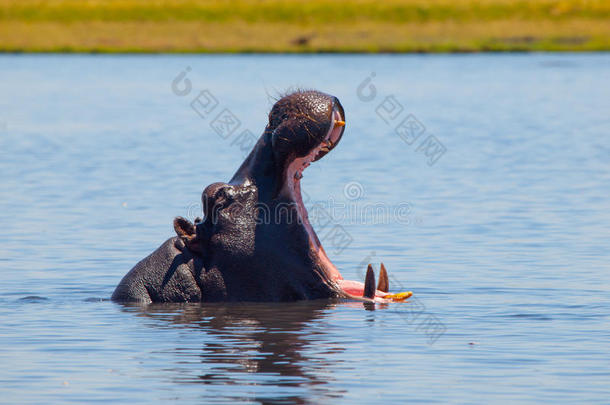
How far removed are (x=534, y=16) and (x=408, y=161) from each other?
3921cm

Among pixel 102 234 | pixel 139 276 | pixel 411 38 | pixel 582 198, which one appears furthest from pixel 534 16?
pixel 139 276

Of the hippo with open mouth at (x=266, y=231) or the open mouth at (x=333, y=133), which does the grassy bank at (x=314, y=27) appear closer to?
the hippo with open mouth at (x=266, y=231)

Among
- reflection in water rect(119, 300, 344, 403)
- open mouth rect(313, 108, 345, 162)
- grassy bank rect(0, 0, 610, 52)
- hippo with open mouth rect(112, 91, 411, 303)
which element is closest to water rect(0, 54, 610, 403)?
reflection in water rect(119, 300, 344, 403)

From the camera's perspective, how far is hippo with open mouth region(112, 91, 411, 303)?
30.6 ft

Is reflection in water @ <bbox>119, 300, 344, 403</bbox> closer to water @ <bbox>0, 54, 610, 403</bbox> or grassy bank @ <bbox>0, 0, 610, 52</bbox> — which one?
water @ <bbox>0, 54, 610, 403</bbox>

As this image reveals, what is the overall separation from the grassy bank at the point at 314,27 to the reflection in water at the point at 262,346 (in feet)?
165

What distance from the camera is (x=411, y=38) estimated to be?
62.0 metres

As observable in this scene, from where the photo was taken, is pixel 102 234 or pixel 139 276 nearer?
pixel 139 276

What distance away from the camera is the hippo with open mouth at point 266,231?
9336mm

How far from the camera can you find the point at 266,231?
9.55 meters

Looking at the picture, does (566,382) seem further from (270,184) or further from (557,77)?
(557,77)

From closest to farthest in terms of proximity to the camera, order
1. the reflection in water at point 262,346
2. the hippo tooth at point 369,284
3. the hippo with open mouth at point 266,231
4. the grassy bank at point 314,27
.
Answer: the reflection in water at point 262,346
the hippo with open mouth at point 266,231
the hippo tooth at point 369,284
the grassy bank at point 314,27

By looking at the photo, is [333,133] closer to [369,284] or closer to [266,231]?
[266,231]

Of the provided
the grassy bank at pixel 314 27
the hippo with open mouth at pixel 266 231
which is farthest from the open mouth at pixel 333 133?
the grassy bank at pixel 314 27
